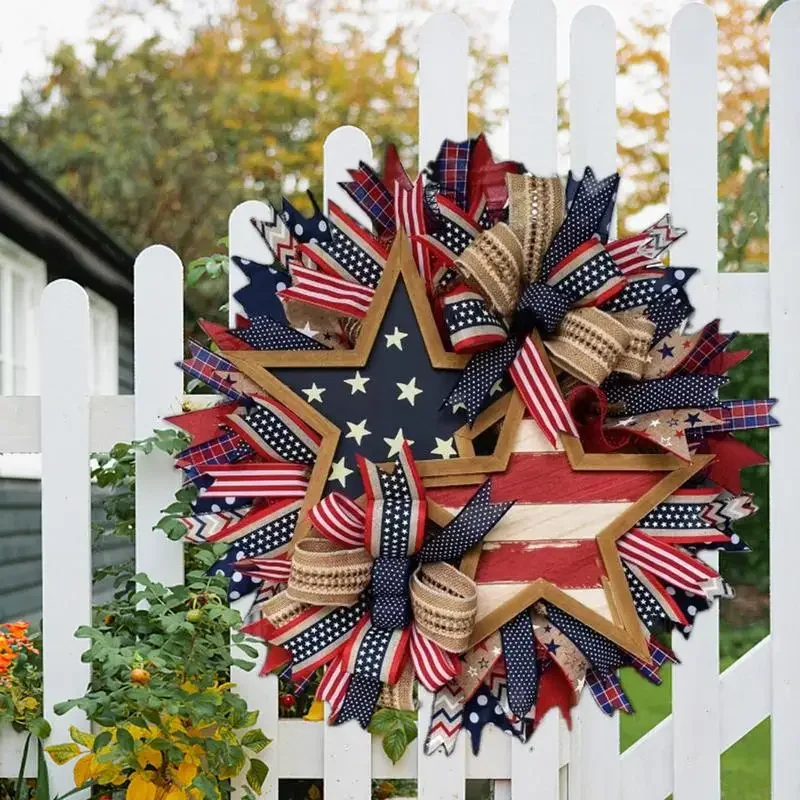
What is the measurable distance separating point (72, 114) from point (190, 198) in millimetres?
1225

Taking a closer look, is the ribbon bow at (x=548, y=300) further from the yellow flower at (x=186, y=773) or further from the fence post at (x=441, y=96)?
the yellow flower at (x=186, y=773)

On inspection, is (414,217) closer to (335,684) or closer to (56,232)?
(335,684)

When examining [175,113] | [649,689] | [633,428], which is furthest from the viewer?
[175,113]

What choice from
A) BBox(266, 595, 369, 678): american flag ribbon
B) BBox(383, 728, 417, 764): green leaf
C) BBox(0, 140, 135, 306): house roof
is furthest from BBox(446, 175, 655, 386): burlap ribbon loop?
BBox(0, 140, 135, 306): house roof

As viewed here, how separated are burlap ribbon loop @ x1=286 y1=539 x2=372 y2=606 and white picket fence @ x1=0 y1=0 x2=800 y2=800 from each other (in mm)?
756

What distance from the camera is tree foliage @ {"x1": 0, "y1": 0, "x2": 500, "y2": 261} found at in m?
7.72

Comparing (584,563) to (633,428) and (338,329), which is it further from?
(338,329)

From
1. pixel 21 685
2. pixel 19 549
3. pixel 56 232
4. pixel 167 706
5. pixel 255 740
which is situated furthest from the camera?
pixel 56 232

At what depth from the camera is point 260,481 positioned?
2.44ft

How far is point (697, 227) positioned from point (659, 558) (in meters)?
0.86

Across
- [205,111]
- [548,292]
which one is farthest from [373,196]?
[205,111]

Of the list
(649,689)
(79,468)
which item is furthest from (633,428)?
(649,689)

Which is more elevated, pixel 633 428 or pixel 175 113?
pixel 175 113

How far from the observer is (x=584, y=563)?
737 millimetres
